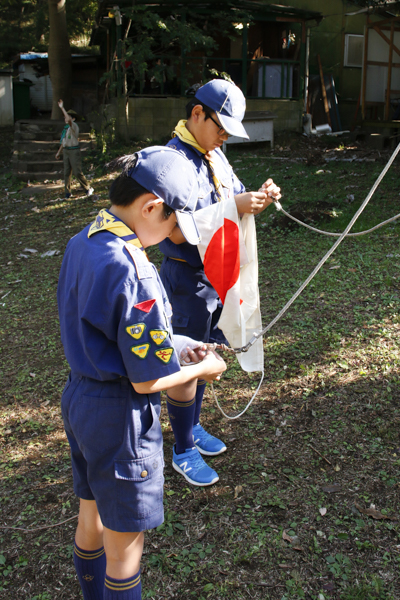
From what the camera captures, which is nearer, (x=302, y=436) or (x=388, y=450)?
(x=388, y=450)

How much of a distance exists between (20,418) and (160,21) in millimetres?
10519

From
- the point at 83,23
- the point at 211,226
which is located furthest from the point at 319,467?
the point at 83,23

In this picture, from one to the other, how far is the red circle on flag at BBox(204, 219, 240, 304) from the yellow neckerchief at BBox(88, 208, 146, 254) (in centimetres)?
102

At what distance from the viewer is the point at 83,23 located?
Result: 18922 mm

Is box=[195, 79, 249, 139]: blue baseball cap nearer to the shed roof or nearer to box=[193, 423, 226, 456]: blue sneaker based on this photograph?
box=[193, 423, 226, 456]: blue sneaker

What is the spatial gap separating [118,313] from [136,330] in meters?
0.07

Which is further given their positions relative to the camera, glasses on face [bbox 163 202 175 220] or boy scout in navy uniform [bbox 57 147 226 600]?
glasses on face [bbox 163 202 175 220]

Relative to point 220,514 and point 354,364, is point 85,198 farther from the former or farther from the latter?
point 220,514

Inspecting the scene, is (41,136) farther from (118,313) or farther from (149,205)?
(118,313)

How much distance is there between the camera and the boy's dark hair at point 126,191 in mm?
1449

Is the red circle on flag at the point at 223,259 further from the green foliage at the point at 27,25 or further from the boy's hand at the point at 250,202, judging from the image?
the green foliage at the point at 27,25

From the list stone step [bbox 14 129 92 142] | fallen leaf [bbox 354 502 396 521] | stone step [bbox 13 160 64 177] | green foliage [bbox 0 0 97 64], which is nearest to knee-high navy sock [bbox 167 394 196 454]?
fallen leaf [bbox 354 502 396 521]

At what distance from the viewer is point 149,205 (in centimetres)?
144

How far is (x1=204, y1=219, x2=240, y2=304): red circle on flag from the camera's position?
2.47 metres
